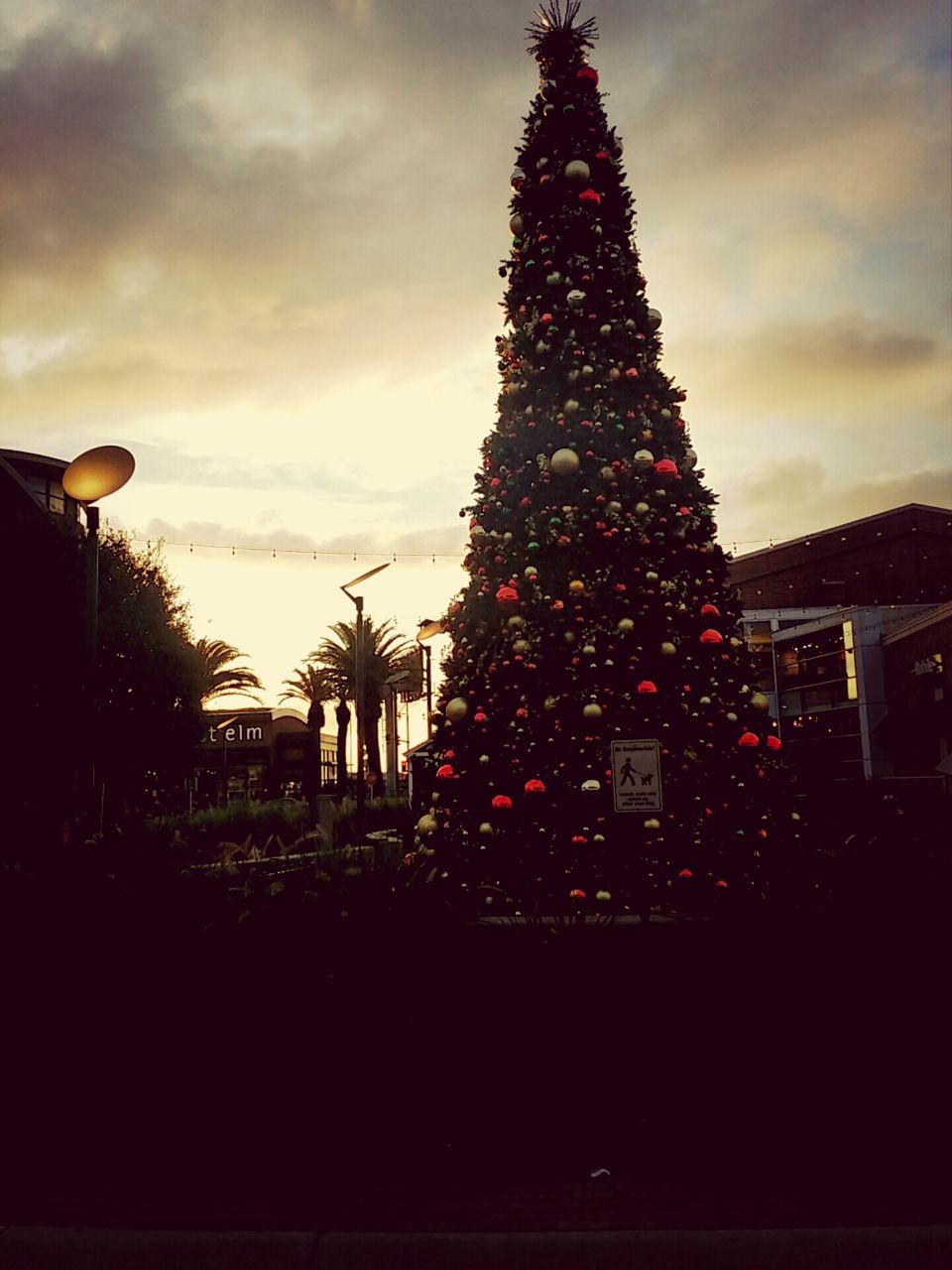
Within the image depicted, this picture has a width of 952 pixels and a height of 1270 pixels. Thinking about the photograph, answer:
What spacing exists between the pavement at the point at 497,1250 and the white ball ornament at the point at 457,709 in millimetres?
5735

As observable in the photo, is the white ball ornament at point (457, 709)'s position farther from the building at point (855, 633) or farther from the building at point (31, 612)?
the building at point (855, 633)

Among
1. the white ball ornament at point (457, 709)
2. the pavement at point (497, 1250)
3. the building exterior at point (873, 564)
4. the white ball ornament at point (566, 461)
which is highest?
the building exterior at point (873, 564)

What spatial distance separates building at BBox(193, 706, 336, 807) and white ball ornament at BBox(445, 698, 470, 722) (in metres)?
41.9

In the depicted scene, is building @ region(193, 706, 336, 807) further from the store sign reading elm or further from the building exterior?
the building exterior

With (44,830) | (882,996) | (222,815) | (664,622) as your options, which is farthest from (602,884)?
(222,815)

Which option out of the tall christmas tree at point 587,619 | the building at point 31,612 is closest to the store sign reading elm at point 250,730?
the building at point 31,612

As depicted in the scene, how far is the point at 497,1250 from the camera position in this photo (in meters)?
3.81

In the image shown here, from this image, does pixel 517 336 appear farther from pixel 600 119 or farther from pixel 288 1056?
pixel 288 1056

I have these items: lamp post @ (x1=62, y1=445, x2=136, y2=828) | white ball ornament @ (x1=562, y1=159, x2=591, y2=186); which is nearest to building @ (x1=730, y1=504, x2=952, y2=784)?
white ball ornament @ (x1=562, y1=159, x2=591, y2=186)

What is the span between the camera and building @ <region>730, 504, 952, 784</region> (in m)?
48.8

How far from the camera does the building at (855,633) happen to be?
1921 inches

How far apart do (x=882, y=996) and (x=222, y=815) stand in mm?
20438

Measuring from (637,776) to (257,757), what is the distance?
5914 cm

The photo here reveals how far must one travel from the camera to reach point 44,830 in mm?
7219
